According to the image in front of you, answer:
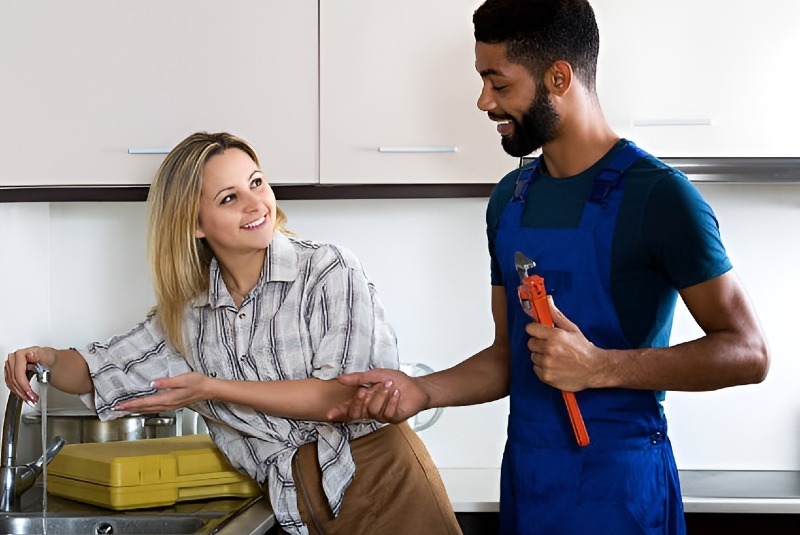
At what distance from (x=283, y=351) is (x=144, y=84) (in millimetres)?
731

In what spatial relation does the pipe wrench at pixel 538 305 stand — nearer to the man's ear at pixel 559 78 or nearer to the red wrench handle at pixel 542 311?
the red wrench handle at pixel 542 311

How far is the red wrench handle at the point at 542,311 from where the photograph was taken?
1.43 meters

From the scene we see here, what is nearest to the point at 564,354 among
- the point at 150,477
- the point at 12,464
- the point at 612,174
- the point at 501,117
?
the point at 612,174

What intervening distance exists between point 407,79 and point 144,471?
3.09 ft

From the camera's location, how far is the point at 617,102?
2217 mm

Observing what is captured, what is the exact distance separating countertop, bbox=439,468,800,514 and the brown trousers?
27 centimetres

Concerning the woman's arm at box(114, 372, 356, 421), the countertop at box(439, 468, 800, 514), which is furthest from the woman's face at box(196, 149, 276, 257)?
the countertop at box(439, 468, 800, 514)

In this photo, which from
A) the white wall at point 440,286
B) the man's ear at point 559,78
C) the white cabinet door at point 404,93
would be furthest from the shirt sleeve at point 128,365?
the man's ear at point 559,78

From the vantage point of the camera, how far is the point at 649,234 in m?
1.43

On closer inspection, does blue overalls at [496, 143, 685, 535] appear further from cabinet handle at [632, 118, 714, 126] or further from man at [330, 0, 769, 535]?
cabinet handle at [632, 118, 714, 126]

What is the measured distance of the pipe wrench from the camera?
1426 mm

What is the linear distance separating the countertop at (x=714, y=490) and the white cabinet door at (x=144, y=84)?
0.75m

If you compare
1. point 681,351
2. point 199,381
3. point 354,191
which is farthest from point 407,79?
point 681,351

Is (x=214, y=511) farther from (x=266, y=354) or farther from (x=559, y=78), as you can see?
(x=559, y=78)
